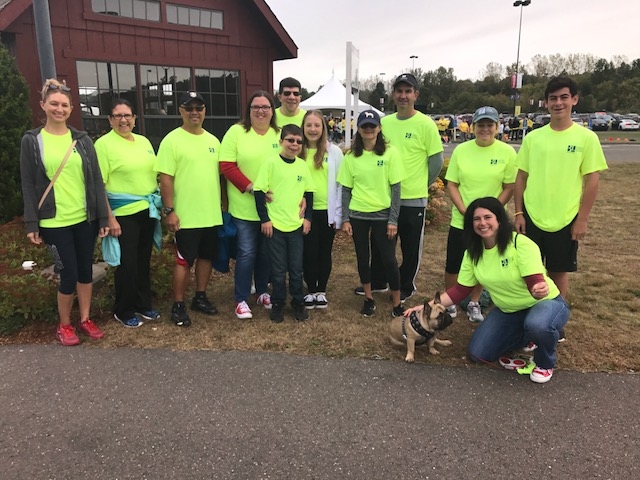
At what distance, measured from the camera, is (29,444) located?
264 centimetres

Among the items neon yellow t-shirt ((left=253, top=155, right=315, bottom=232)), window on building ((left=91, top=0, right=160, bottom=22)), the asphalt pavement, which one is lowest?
the asphalt pavement

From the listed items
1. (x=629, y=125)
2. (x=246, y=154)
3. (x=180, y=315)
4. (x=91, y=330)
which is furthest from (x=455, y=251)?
(x=629, y=125)

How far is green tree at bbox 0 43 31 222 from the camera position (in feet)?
20.1

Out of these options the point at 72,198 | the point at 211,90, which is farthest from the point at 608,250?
the point at 211,90

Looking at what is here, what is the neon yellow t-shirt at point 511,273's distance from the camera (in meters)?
3.27

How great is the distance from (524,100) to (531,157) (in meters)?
65.5

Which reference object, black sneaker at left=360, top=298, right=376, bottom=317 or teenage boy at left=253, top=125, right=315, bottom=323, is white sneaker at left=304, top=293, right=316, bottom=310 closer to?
teenage boy at left=253, top=125, right=315, bottom=323

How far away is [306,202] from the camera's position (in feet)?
13.9

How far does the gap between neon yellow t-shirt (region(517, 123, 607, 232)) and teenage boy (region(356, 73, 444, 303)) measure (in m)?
0.89

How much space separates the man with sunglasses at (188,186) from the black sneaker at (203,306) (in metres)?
0.27

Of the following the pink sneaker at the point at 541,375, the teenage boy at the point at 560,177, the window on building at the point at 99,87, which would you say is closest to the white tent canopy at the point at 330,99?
the window on building at the point at 99,87

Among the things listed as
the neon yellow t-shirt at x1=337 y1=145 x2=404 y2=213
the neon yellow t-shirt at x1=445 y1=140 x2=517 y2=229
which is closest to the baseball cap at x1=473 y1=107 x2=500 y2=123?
the neon yellow t-shirt at x1=445 y1=140 x2=517 y2=229

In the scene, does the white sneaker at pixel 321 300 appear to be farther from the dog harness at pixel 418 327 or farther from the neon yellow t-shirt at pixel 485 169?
the neon yellow t-shirt at pixel 485 169

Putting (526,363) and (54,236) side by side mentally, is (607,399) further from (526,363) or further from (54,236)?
(54,236)
